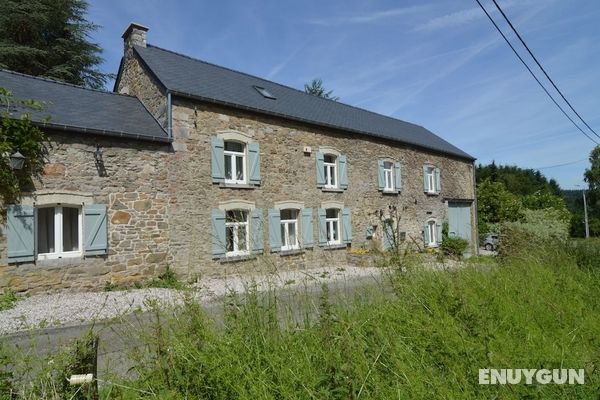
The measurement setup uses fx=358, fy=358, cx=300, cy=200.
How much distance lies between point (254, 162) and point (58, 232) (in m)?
5.18

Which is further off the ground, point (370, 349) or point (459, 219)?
point (459, 219)

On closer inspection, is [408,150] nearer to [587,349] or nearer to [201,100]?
[201,100]

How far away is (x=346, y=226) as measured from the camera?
42.9 ft

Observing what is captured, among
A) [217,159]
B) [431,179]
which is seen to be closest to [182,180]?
[217,159]

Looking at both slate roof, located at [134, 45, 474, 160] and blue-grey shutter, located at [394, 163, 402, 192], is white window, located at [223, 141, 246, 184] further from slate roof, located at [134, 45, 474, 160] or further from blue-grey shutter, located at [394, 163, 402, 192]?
blue-grey shutter, located at [394, 163, 402, 192]

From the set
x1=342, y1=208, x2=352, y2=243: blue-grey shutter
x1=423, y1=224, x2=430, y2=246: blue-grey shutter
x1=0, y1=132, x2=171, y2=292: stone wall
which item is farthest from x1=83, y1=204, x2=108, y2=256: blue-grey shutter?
x1=423, y1=224, x2=430, y2=246: blue-grey shutter

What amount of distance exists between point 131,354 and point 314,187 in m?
10.1

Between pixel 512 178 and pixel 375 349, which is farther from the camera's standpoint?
pixel 512 178

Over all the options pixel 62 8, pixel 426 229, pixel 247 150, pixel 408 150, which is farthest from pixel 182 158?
pixel 62 8

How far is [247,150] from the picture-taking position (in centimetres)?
1066

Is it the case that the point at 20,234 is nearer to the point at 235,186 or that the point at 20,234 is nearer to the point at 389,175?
the point at 235,186

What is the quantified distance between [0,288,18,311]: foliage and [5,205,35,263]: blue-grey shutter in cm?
59

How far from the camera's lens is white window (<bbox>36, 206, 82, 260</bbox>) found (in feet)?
24.8

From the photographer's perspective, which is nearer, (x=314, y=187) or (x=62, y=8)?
(x=314, y=187)
